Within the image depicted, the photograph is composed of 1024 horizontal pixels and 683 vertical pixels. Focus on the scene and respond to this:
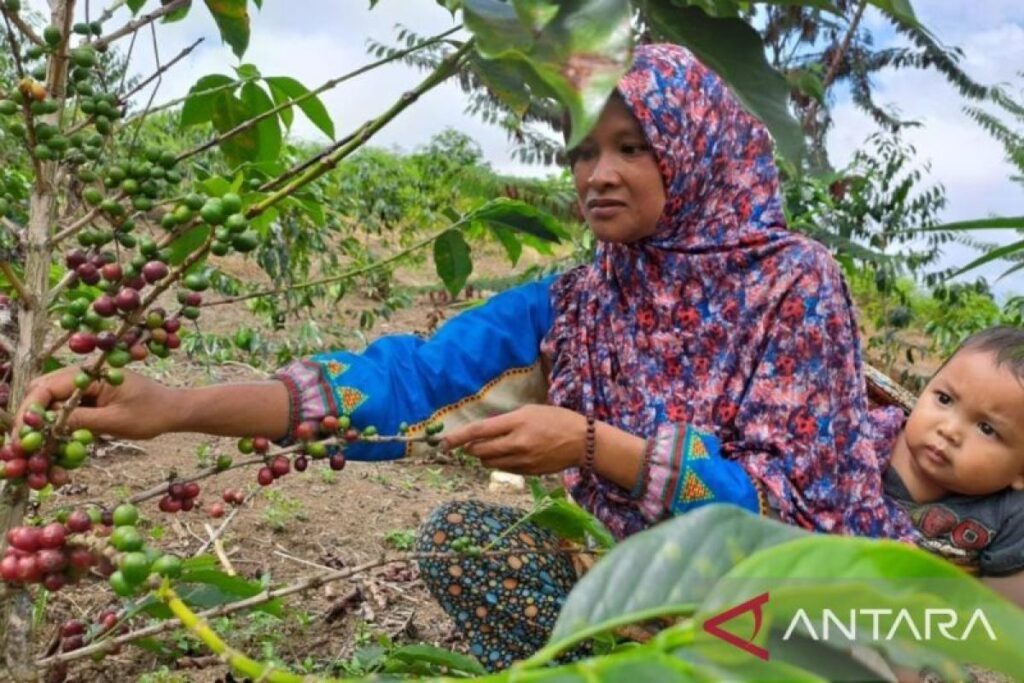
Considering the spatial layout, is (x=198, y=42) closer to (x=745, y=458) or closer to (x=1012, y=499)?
(x=745, y=458)

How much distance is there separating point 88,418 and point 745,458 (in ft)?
3.12

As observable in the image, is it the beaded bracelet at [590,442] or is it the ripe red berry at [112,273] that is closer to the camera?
the ripe red berry at [112,273]

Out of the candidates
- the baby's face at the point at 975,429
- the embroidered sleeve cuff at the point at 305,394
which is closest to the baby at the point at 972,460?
the baby's face at the point at 975,429

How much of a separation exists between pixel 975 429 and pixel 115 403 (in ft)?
4.74

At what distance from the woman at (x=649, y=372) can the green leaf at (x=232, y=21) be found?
0.45m

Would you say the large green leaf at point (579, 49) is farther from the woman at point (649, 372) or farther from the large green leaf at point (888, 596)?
the woman at point (649, 372)

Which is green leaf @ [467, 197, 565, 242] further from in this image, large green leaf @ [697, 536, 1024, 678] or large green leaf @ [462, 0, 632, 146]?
large green leaf @ [697, 536, 1024, 678]

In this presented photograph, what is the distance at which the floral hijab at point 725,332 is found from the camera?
5.08 feet

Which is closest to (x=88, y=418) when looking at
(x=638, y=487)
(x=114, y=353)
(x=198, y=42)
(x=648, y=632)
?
(x=114, y=353)

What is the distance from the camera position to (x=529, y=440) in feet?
4.51

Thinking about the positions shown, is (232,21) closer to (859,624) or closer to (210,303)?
(210,303)

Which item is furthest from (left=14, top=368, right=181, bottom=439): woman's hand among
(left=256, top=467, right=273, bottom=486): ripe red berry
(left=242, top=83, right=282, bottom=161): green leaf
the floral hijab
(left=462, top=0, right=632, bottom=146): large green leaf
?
the floral hijab

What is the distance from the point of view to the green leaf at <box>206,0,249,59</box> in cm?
125

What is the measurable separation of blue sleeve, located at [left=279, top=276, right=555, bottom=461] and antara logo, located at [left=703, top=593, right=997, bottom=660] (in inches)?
38.3
